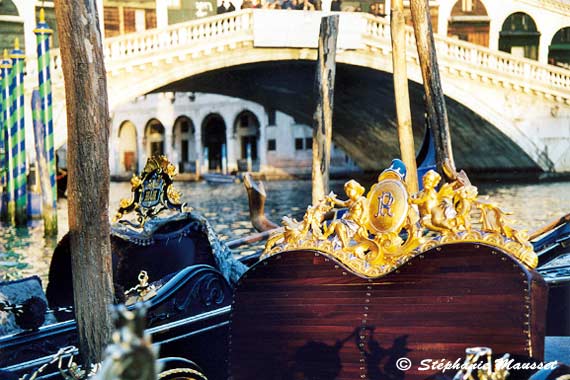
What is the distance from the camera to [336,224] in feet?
4.61

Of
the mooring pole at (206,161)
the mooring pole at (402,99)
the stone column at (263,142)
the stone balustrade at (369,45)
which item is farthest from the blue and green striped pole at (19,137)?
the mooring pole at (206,161)

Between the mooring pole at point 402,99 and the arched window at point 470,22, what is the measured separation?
7.00 metres

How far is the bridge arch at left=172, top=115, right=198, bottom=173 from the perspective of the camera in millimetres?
17781

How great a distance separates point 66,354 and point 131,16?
29.7ft

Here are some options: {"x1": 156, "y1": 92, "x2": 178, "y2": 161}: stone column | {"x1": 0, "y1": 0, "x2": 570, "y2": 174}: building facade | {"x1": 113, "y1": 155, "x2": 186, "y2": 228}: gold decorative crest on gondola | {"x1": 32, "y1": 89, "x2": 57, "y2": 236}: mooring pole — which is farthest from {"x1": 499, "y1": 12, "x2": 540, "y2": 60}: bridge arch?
{"x1": 113, "y1": 155, "x2": 186, "y2": 228}: gold decorative crest on gondola

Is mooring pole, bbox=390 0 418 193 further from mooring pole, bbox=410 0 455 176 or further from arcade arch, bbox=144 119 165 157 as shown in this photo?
arcade arch, bbox=144 119 165 157

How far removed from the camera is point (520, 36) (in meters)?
10.8

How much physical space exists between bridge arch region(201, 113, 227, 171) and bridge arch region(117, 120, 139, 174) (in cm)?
175

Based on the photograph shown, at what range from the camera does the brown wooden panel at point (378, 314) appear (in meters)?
1.23

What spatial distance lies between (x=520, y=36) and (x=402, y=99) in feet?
23.8

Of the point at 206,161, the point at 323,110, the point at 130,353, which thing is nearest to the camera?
the point at 130,353

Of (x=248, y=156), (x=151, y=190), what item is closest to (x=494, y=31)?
(x=248, y=156)

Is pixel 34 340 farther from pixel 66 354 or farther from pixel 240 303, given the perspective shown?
pixel 240 303

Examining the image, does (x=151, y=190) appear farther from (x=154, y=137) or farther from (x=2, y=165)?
(x=154, y=137)
